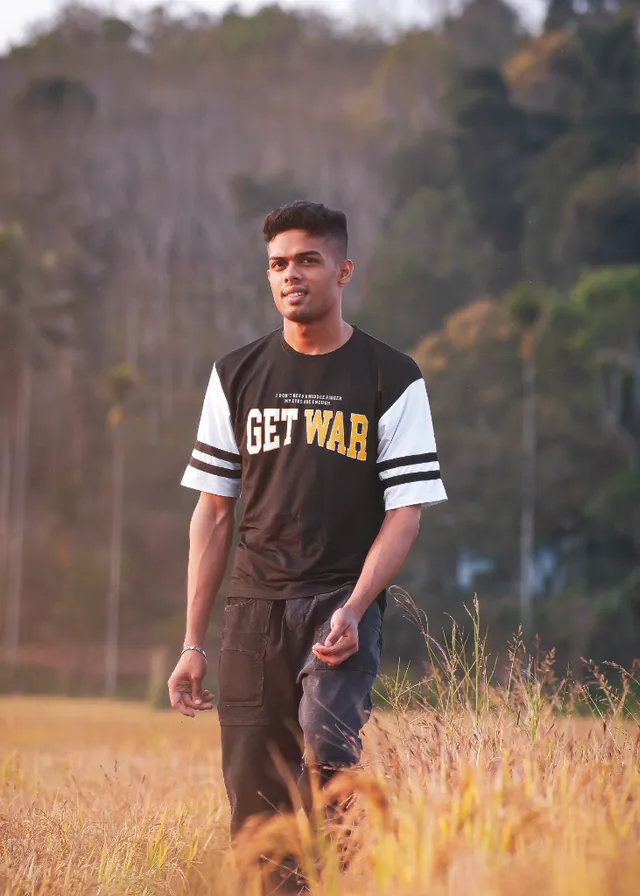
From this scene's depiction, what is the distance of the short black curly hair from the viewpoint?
14.8ft

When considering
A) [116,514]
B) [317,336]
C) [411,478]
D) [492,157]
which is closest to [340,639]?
[411,478]

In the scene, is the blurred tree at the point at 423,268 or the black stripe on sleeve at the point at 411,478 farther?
the blurred tree at the point at 423,268

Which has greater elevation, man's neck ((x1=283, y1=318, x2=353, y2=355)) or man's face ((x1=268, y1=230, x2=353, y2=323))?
man's face ((x1=268, y1=230, x2=353, y2=323))

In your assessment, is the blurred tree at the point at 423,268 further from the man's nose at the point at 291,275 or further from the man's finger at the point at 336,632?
the man's finger at the point at 336,632

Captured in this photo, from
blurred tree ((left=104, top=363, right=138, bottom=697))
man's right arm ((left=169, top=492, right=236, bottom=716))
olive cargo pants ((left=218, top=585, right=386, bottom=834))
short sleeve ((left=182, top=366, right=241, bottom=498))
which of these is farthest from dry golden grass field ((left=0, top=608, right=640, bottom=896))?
blurred tree ((left=104, top=363, right=138, bottom=697))

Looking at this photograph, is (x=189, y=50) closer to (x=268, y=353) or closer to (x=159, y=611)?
(x=159, y=611)

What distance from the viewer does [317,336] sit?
4.57 metres

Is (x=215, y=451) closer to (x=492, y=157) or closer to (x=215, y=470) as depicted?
(x=215, y=470)

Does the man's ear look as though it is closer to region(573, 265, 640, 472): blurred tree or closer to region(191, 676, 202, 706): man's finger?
region(191, 676, 202, 706): man's finger

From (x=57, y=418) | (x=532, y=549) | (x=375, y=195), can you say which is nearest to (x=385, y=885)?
(x=532, y=549)

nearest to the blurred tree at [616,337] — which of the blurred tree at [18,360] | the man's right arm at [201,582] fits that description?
the blurred tree at [18,360]

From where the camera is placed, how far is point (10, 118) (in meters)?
89.9

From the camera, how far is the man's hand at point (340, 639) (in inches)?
164

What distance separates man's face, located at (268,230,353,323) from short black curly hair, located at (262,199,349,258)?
0.06 feet
